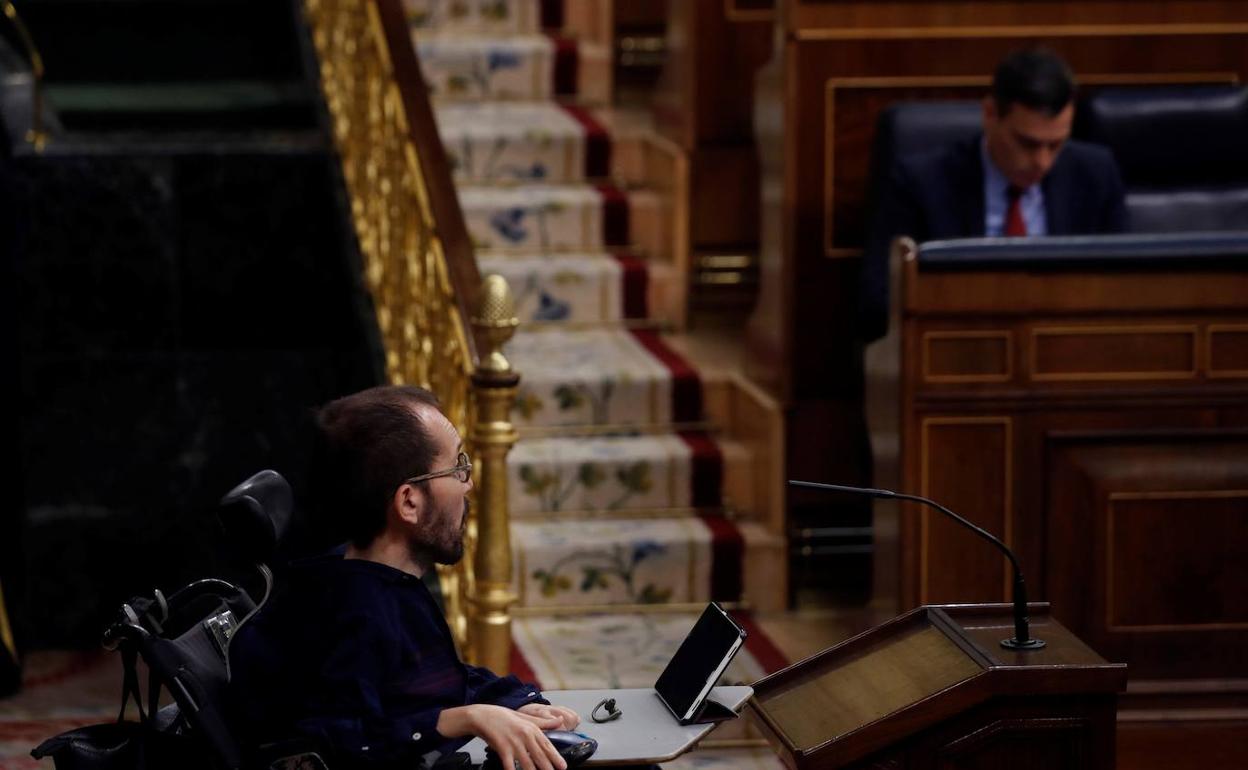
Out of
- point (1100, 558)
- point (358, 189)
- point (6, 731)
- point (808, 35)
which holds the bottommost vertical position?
point (6, 731)

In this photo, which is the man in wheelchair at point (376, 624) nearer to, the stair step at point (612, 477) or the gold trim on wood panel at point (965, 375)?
the gold trim on wood panel at point (965, 375)

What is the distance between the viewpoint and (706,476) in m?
5.68

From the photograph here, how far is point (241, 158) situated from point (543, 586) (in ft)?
4.92

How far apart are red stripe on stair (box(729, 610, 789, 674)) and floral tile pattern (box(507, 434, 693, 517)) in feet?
1.38

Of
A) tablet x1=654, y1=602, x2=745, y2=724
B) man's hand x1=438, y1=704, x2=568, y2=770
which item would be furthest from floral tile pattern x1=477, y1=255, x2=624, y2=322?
man's hand x1=438, y1=704, x2=568, y2=770

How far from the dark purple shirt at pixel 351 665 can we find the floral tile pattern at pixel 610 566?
256cm

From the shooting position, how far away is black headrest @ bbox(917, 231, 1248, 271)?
459 centimetres

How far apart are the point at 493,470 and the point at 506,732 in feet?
5.14

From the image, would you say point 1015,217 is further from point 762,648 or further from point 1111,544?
point 762,648

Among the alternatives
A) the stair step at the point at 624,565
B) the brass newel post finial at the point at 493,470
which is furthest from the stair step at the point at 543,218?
the brass newel post finial at the point at 493,470

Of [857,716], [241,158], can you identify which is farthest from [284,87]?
[857,716]

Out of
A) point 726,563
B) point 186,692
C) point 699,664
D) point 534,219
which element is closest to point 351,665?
point 186,692

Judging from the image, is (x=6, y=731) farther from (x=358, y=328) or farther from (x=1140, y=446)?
(x=1140, y=446)

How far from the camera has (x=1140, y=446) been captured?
4.69m
